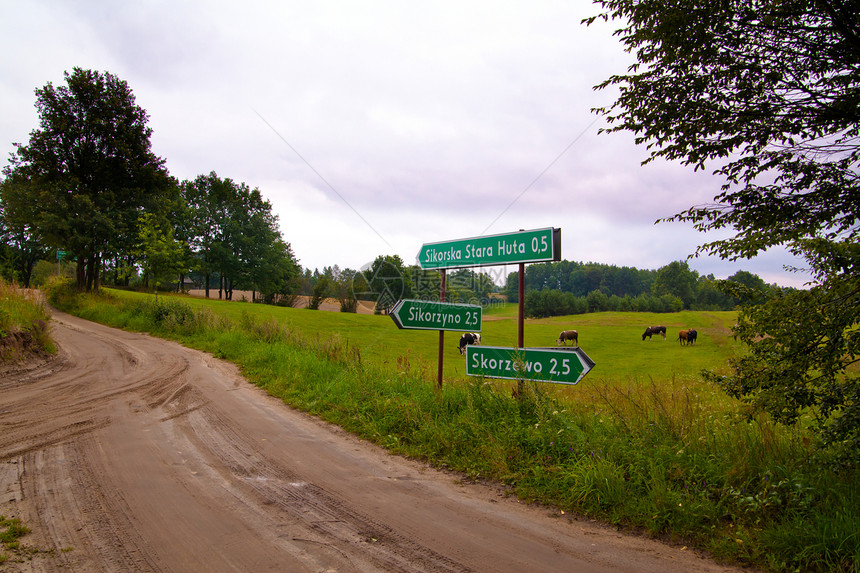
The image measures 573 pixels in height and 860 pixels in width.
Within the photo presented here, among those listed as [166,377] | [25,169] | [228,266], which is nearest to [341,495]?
[166,377]

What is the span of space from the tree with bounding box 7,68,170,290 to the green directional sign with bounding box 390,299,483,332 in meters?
27.7

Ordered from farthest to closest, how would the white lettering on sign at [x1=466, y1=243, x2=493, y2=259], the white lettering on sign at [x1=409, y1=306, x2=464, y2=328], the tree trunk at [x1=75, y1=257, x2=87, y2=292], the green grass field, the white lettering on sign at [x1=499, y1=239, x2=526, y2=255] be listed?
the tree trunk at [x1=75, y1=257, x2=87, y2=292]
the green grass field
the white lettering on sign at [x1=409, y1=306, x2=464, y2=328]
the white lettering on sign at [x1=466, y1=243, x2=493, y2=259]
the white lettering on sign at [x1=499, y1=239, x2=526, y2=255]

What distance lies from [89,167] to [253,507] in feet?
106

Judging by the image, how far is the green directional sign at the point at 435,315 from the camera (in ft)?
21.5

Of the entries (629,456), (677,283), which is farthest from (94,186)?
(677,283)

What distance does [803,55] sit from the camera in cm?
393

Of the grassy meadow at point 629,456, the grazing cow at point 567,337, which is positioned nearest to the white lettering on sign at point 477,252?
the grassy meadow at point 629,456

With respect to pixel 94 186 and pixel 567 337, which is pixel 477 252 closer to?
pixel 94 186

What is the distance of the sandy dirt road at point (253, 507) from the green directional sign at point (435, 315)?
1.89 meters

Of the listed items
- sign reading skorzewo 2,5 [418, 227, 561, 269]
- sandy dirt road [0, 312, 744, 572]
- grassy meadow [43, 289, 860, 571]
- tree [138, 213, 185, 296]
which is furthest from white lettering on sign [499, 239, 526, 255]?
tree [138, 213, 185, 296]

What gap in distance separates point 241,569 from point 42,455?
3.69m

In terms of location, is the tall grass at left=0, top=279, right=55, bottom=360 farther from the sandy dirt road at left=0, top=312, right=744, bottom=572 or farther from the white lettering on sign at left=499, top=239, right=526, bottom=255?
the white lettering on sign at left=499, top=239, right=526, bottom=255

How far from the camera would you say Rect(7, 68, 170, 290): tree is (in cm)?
2581

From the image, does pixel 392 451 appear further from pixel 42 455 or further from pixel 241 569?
pixel 42 455
